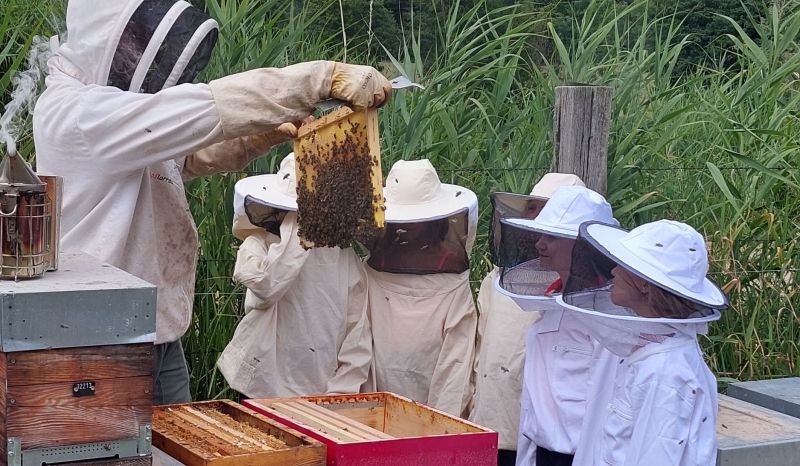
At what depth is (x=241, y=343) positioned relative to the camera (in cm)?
383

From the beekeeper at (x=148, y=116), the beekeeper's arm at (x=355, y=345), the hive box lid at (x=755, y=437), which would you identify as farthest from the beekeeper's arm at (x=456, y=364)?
the beekeeper at (x=148, y=116)

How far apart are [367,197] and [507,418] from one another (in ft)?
4.78

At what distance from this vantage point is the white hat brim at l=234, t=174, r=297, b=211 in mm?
3600

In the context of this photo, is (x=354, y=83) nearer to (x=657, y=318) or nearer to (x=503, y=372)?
(x=657, y=318)

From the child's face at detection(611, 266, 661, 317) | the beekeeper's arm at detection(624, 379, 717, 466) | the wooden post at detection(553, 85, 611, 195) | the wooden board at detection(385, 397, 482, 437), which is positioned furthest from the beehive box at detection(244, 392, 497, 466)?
the wooden post at detection(553, 85, 611, 195)

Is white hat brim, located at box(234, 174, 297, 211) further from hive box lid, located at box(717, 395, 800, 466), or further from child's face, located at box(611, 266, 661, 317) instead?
hive box lid, located at box(717, 395, 800, 466)

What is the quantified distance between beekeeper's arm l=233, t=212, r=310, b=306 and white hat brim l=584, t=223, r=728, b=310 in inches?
46.3

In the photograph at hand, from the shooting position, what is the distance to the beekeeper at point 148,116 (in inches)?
100

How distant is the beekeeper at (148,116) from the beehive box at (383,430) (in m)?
0.49

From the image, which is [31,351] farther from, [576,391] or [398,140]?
[398,140]

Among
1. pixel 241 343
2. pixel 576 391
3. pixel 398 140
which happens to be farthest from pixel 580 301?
pixel 398 140

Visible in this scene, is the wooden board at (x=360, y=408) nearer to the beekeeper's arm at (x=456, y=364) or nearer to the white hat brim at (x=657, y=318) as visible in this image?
the white hat brim at (x=657, y=318)

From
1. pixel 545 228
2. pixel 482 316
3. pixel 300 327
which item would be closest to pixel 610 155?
pixel 482 316

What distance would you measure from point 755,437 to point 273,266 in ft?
5.92
